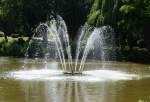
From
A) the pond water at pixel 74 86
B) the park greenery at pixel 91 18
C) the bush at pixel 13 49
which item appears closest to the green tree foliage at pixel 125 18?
the park greenery at pixel 91 18

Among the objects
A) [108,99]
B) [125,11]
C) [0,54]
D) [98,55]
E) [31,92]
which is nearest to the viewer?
[108,99]

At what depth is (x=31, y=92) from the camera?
23875 millimetres

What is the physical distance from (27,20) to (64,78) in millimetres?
27955

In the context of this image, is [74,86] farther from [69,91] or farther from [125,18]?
[125,18]

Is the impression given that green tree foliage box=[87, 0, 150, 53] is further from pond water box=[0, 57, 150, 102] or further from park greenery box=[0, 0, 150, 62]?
pond water box=[0, 57, 150, 102]

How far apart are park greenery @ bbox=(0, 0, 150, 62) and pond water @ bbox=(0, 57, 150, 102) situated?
368 inches

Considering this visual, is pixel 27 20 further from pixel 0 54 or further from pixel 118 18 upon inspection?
pixel 118 18

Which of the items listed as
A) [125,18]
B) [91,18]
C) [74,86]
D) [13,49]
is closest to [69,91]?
[74,86]

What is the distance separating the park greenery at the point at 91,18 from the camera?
140 feet

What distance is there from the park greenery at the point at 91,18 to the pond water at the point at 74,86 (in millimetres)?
9357

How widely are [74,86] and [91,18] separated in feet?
69.6

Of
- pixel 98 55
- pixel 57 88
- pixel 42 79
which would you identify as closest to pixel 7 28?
pixel 98 55

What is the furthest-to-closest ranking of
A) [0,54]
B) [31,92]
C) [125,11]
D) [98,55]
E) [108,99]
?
[0,54] → [98,55] → [125,11] → [31,92] → [108,99]

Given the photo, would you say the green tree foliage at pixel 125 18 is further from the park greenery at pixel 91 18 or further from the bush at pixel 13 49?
the bush at pixel 13 49
